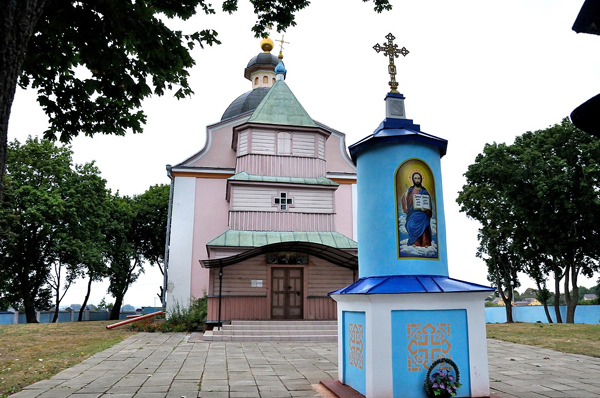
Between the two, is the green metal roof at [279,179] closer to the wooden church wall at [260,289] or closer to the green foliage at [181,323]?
the wooden church wall at [260,289]

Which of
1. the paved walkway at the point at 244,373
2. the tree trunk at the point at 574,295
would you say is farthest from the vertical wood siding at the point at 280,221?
the tree trunk at the point at 574,295

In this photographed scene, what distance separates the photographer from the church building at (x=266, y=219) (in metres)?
16.8

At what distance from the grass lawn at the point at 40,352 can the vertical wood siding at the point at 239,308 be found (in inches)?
117

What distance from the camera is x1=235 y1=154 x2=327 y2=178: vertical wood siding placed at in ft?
66.6

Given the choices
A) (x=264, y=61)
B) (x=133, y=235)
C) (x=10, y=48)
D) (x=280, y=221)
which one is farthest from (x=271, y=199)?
(x=133, y=235)

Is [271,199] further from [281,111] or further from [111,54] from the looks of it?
[111,54]

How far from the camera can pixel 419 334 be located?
6.00 m

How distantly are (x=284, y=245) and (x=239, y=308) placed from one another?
107 inches

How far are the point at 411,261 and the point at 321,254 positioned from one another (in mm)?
10646

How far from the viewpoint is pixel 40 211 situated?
25.4m

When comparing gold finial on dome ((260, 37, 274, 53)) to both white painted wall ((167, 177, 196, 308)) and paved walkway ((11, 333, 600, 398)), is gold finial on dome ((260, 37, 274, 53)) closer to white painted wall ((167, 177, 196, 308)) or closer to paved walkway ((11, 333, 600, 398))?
white painted wall ((167, 177, 196, 308))

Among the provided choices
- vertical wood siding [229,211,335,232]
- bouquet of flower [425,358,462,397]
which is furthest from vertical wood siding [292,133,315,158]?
bouquet of flower [425,358,462,397]

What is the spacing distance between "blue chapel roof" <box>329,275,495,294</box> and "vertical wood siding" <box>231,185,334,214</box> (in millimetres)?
12824

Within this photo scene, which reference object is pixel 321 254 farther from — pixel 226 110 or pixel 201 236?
pixel 226 110
